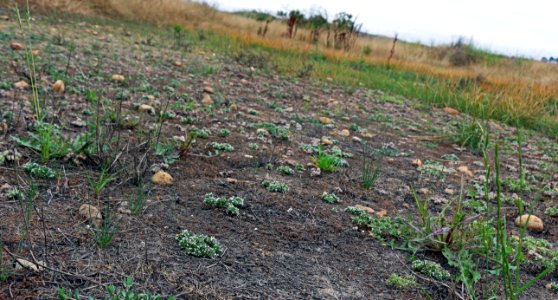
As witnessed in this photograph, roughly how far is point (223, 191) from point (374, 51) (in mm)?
14244

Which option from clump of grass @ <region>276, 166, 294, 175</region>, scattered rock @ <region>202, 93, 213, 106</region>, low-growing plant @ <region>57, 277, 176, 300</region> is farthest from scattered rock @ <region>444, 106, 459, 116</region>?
low-growing plant @ <region>57, 277, 176, 300</region>

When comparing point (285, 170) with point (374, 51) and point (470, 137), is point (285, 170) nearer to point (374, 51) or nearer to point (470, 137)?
point (470, 137)

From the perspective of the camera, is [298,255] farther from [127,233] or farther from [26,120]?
[26,120]

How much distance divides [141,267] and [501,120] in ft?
20.2

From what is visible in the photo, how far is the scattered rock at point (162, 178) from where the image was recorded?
2658 mm

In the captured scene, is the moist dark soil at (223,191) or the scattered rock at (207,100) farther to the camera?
the scattered rock at (207,100)

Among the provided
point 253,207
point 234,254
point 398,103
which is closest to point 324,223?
point 253,207

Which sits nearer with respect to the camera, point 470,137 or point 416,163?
point 416,163

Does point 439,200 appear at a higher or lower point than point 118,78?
lower

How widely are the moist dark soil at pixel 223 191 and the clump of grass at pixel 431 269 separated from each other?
0.19ft

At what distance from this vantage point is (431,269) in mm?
2150

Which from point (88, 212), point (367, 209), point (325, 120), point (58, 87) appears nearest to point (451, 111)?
point (325, 120)

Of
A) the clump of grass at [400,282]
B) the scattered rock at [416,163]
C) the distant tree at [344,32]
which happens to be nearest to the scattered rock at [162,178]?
the clump of grass at [400,282]

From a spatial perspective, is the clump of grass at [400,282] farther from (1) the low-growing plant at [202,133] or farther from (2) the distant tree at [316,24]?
(2) the distant tree at [316,24]
